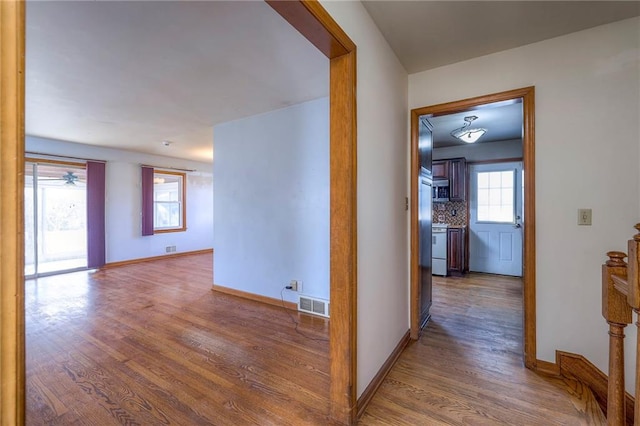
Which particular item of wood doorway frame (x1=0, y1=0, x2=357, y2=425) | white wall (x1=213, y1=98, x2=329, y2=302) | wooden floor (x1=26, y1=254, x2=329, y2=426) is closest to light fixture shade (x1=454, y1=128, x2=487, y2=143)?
white wall (x1=213, y1=98, x2=329, y2=302)

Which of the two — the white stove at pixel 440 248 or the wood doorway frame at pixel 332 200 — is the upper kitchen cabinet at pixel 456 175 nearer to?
the white stove at pixel 440 248

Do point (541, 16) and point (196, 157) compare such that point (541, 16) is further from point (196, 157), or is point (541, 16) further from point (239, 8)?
point (196, 157)

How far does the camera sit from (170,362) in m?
2.22

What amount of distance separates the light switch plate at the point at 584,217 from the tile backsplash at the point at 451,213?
349cm

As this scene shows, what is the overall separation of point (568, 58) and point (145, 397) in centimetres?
383

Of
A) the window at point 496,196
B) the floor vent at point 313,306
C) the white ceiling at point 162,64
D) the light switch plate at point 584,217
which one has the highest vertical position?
the white ceiling at point 162,64

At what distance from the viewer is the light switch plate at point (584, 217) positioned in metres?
1.97

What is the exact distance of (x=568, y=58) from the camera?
2031 mm

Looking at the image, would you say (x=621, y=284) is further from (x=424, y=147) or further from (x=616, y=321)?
(x=424, y=147)

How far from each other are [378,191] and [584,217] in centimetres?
151

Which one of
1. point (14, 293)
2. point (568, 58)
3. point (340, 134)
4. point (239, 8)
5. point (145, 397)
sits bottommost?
point (145, 397)

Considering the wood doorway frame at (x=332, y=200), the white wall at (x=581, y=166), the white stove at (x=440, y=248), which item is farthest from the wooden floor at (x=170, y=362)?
the white stove at (x=440, y=248)

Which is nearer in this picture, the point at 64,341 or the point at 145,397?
the point at 145,397

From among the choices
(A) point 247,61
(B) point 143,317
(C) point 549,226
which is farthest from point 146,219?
(C) point 549,226
